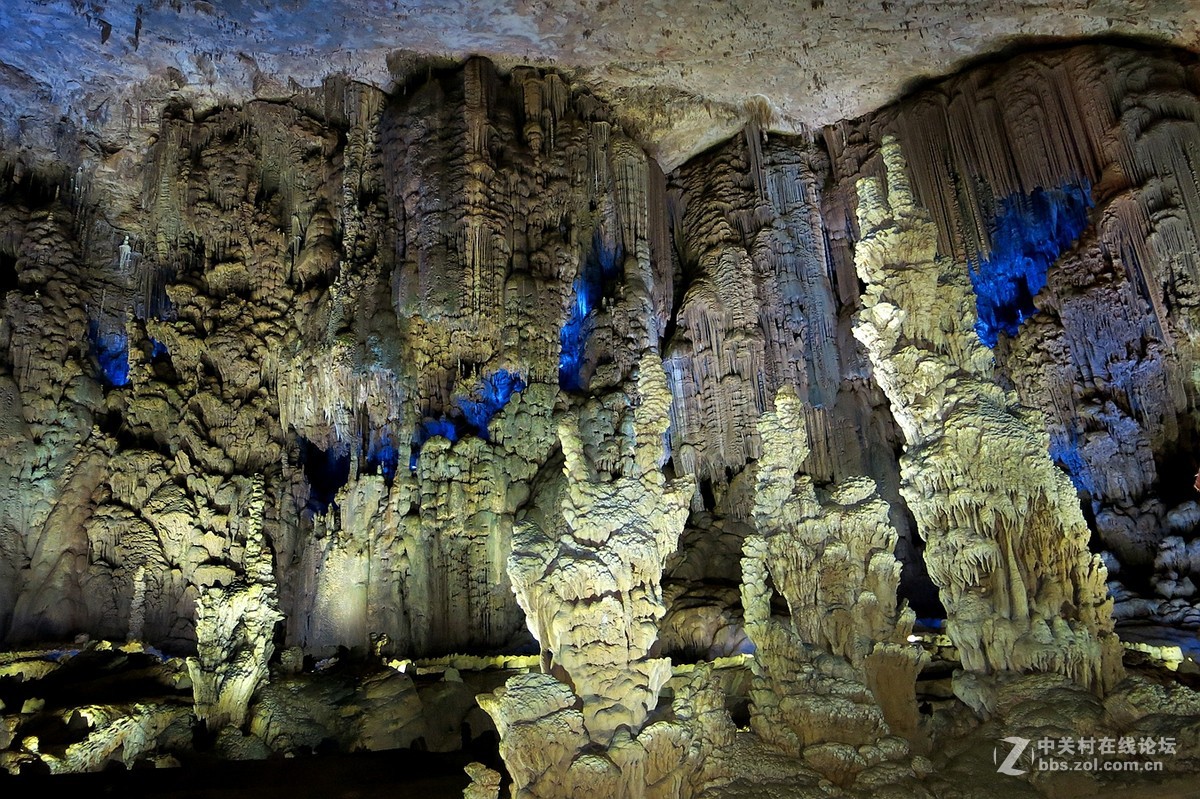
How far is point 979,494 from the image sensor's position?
21.8 feet

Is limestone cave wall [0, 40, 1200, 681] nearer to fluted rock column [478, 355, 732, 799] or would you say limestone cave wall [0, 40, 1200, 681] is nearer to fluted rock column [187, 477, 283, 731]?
fluted rock column [187, 477, 283, 731]

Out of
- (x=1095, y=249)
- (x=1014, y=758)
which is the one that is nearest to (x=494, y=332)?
(x=1095, y=249)

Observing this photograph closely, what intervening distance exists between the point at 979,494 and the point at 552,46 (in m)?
10.2

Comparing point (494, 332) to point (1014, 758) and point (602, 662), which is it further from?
point (1014, 758)

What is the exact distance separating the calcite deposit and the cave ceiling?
0.07m

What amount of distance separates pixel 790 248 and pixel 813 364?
2.26 metres

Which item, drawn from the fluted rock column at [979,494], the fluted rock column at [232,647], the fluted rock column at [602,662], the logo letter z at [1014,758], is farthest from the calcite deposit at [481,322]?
the logo letter z at [1014,758]

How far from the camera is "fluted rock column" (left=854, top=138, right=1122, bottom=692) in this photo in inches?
247

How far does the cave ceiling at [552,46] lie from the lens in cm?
1270

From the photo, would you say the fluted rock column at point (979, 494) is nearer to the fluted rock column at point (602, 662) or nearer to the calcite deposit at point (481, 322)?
the calcite deposit at point (481, 322)

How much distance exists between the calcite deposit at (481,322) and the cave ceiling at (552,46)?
0.07 meters

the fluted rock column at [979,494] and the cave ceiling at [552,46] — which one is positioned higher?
the cave ceiling at [552,46]

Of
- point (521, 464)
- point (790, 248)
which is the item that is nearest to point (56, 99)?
point (521, 464)

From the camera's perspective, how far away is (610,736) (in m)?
5.63
